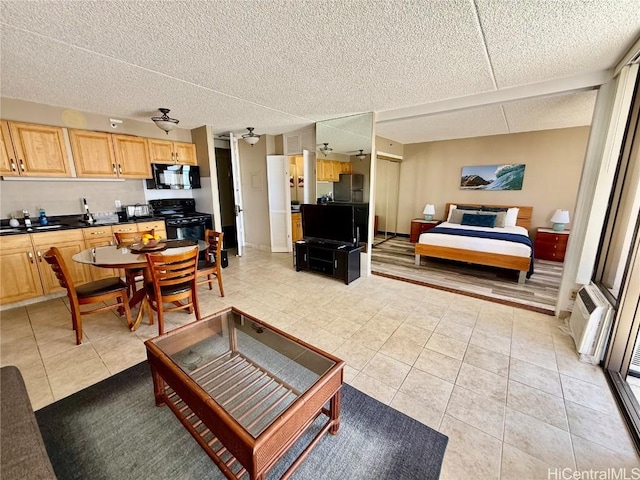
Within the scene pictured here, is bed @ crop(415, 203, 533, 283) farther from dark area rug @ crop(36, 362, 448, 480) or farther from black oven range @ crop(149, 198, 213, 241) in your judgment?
black oven range @ crop(149, 198, 213, 241)

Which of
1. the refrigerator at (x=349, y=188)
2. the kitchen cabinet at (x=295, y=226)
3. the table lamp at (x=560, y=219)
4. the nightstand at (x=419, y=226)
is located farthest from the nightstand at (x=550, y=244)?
the kitchen cabinet at (x=295, y=226)

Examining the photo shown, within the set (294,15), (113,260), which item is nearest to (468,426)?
(294,15)

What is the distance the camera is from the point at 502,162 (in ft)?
17.9

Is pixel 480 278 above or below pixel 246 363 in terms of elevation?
below

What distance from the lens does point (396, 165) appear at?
6785mm

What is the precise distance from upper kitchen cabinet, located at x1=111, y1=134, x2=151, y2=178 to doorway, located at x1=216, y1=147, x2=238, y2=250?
2.04 metres

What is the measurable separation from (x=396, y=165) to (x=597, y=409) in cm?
600

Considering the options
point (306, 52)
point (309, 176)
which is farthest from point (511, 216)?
point (306, 52)

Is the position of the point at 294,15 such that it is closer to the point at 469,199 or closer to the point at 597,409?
the point at 597,409

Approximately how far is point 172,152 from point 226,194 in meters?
2.17

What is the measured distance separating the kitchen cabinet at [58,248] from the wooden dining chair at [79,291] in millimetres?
1203

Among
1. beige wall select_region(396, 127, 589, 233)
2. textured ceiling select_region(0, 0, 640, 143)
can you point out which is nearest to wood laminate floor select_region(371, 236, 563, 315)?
beige wall select_region(396, 127, 589, 233)

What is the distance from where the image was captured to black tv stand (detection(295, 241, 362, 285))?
3760 millimetres

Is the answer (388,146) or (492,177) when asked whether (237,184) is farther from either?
(492,177)
